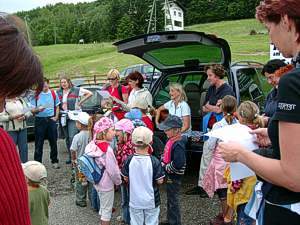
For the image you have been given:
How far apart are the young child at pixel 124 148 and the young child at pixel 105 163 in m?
0.25

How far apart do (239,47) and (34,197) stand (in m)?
49.8

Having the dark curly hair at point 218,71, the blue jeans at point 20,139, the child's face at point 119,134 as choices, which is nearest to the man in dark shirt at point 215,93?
the dark curly hair at point 218,71

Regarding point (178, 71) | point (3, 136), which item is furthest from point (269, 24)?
point (178, 71)

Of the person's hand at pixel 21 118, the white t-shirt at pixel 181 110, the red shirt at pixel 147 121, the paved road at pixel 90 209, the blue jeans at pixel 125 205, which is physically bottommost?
the paved road at pixel 90 209

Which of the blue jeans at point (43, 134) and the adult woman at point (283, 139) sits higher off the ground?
the adult woman at point (283, 139)

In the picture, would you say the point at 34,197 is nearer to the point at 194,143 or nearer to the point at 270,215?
the point at 270,215

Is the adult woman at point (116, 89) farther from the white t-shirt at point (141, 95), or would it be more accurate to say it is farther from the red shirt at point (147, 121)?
the red shirt at point (147, 121)

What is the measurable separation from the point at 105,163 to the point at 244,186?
163 cm

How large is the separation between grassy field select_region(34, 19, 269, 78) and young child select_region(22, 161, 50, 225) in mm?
34019

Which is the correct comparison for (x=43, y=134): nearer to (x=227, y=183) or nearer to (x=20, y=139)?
(x=20, y=139)

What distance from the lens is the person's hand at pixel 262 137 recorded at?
99.3 inches

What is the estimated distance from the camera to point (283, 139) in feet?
5.66

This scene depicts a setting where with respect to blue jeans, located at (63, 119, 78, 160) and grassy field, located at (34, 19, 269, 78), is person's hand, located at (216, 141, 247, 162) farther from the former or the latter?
grassy field, located at (34, 19, 269, 78)

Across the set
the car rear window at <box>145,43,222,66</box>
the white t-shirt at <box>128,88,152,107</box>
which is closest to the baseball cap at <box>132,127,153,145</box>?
the white t-shirt at <box>128,88,152,107</box>
